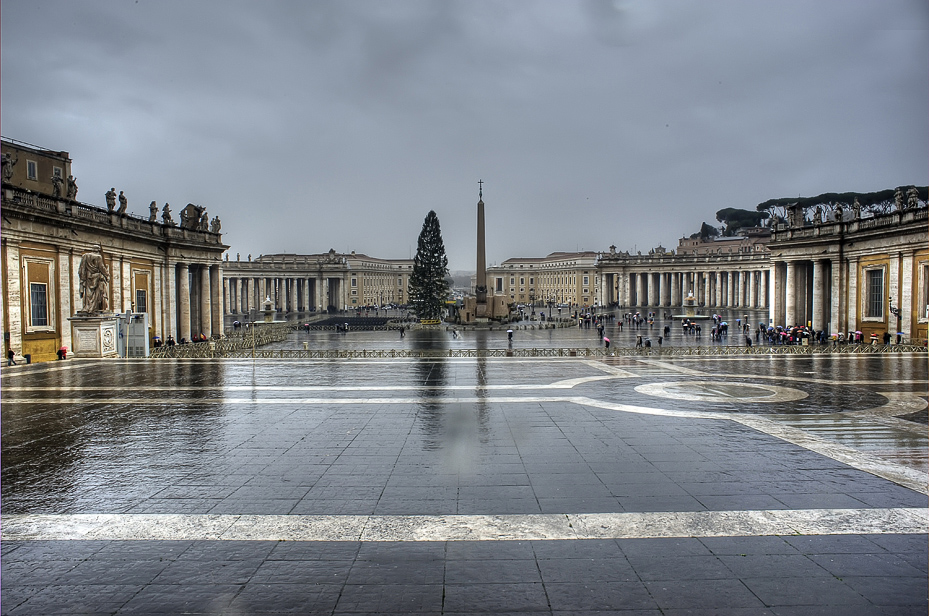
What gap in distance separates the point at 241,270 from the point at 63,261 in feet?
267

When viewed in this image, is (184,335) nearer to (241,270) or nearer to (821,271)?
(821,271)

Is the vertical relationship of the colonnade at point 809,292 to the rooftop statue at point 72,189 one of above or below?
below

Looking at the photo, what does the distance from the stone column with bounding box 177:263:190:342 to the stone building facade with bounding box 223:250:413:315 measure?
56.4m

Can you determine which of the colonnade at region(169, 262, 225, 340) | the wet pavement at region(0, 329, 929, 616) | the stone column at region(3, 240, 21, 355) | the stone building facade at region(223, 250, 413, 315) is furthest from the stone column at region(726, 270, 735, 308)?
the stone column at region(3, 240, 21, 355)

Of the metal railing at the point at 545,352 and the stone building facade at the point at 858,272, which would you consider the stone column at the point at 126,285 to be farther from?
the stone building facade at the point at 858,272

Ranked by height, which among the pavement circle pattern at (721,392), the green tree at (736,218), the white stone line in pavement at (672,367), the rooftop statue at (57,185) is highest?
the green tree at (736,218)

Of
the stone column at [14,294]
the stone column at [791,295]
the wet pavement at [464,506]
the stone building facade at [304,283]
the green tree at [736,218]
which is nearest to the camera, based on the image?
the wet pavement at [464,506]

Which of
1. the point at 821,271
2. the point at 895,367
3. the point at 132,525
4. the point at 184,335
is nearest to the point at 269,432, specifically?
the point at 132,525

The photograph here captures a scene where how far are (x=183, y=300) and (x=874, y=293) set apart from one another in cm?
5119

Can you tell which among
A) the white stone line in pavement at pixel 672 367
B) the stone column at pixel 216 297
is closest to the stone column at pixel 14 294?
the stone column at pixel 216 297

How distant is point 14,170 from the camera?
40812 mm

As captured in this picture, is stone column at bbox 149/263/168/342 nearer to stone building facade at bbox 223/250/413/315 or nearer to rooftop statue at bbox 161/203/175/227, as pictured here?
rooftop statue at bbox 161/203/175/227

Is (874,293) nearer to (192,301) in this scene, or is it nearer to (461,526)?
(461,526)

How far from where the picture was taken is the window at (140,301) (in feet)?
130
